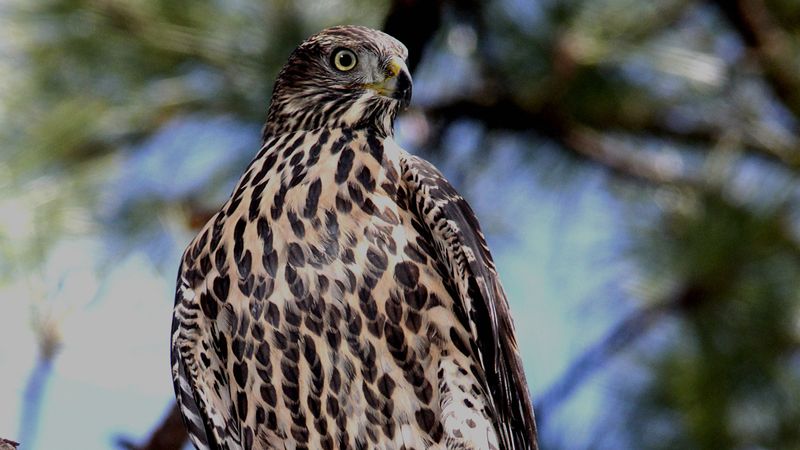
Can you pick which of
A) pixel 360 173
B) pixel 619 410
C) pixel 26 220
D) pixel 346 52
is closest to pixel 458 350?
pixel 360 173

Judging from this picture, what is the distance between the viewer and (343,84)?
4.44m

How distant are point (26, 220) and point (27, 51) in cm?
82

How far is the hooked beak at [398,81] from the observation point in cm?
425

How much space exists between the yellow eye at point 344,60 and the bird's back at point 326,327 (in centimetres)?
41

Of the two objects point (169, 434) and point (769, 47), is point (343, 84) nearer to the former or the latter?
point (169, 434)

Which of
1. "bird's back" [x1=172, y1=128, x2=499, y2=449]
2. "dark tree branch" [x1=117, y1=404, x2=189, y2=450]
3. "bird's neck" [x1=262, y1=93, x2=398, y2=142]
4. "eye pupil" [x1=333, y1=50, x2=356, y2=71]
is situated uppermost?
"eye pupil" [x1=333, y1=50, x2=356, y2=71]

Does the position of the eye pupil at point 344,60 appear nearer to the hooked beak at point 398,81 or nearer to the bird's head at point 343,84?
the bird's head at point 343,84

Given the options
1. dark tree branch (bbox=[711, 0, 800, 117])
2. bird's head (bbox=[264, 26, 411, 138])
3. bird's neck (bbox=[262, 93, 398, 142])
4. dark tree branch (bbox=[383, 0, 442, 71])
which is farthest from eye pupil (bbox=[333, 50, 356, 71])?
dark tree branch (bbox=[711, 0, 800, 117])

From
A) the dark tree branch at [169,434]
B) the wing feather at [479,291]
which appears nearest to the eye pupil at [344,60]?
the wing feather at [479,291]

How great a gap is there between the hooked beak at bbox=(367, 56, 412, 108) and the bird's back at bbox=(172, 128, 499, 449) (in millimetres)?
230

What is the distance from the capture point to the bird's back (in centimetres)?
395

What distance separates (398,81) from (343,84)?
0.25 metres

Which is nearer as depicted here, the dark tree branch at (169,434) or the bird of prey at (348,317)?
the bird of prey at (348,317)

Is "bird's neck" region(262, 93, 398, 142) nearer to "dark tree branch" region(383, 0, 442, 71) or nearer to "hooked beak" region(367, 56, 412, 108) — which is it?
"hooked beak" region(367, 56, 412, 108)
